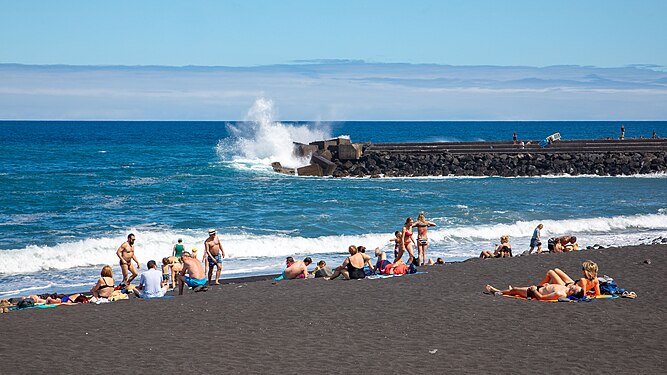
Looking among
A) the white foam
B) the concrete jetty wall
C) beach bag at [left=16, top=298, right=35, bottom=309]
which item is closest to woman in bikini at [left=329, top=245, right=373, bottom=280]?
beach bag at [left=16, top=298, right=35, bottom=309]

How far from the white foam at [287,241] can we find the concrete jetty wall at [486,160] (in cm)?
2080

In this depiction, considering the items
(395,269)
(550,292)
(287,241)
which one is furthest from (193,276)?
(287,241)

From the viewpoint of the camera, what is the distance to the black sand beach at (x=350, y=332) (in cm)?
1013

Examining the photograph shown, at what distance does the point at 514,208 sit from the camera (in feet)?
109

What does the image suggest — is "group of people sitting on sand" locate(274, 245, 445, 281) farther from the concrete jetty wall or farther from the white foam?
the concrete jetty wall

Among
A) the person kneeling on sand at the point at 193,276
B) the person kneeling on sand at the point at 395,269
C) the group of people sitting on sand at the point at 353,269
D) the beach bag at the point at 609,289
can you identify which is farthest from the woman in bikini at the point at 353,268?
the beach bag at the point at 609,289

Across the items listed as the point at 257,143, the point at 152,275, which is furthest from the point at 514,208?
the point at 257,143

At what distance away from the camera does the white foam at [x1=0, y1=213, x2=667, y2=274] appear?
2170cm

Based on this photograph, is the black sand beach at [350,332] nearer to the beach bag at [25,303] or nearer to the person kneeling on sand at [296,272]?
the beach bag at [25,303]

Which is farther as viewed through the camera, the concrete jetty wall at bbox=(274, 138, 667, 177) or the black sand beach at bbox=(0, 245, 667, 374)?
the concrete jetty wall at bbox=(274, 138, 667, 177)

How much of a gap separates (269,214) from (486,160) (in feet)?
76.9

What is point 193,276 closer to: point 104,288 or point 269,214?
point 104,288

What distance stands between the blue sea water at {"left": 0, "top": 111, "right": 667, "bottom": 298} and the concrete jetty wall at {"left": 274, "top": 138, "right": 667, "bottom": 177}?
238 centimetres

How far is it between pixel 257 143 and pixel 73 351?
56.4 meters
